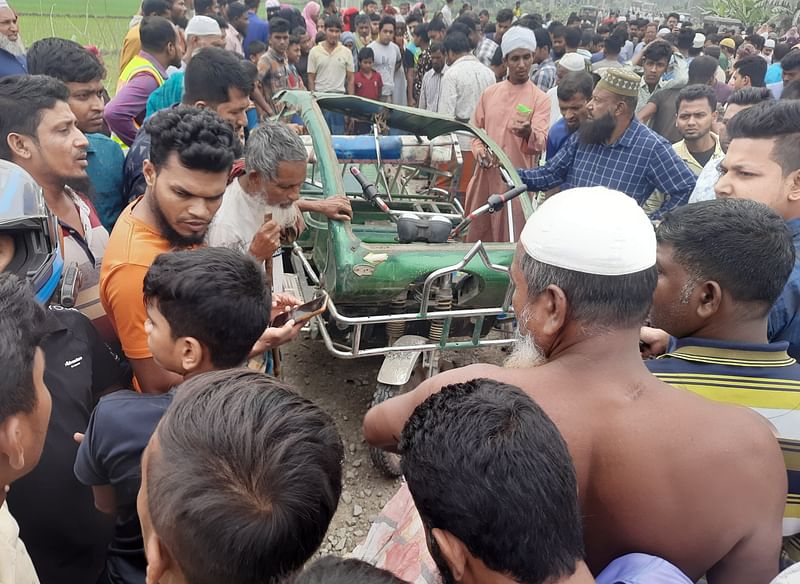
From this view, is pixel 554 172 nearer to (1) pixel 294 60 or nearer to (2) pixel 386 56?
(1) pixel 294 60

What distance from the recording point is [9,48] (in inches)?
165

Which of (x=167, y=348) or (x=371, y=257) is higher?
(x=167, y=348)

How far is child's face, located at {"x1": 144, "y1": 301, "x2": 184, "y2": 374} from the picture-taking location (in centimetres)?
160

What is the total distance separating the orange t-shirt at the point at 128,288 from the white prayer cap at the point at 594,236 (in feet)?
4.13

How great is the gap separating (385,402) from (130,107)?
3.49 meters

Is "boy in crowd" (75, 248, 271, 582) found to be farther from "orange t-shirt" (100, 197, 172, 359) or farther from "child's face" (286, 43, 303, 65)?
"child's face" (286, 43, 303, 65)

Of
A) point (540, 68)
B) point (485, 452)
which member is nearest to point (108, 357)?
Result: point (485, 452)

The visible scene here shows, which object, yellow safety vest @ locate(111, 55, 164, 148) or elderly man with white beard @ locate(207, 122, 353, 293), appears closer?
elderly man with white beard @ locate(207, 122, 353, 293)

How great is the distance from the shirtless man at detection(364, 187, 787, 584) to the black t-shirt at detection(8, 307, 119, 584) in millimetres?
1027

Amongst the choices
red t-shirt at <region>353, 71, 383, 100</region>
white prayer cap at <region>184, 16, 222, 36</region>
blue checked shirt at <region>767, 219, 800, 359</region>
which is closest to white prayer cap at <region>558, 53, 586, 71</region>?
red t-shirt at <region>353, 71, 383, 100</region>

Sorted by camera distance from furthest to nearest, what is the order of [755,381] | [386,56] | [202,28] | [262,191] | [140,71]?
[386,56], [202,28], [140,71], [262,191], [755,381]

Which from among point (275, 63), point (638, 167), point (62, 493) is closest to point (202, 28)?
point (275, 63)

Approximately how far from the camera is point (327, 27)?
8.20m

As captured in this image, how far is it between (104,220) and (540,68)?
6.46m
